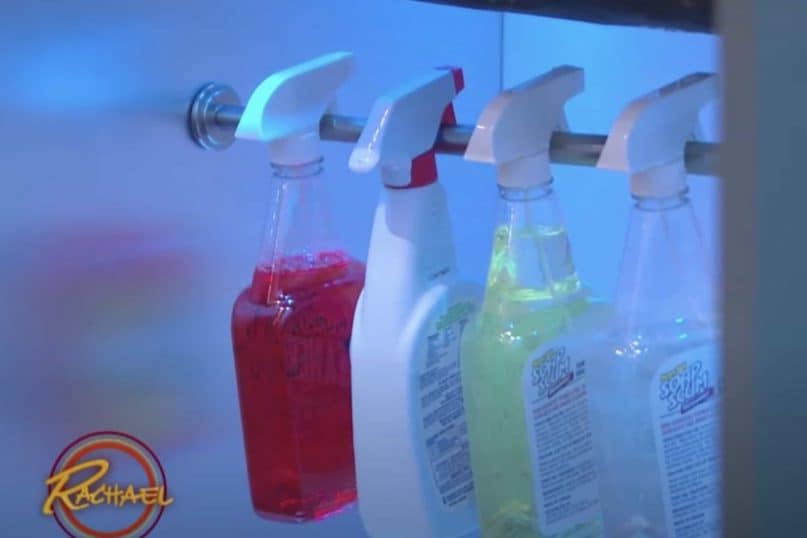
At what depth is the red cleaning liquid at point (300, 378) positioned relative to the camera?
2.21 ft

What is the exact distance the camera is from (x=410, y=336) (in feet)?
2.01

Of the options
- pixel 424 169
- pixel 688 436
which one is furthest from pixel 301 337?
pixel 688 436

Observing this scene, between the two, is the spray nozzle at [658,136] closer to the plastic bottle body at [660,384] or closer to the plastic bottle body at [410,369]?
the plastic bottle body at [660,384]

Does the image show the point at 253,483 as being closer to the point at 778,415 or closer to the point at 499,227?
the point at 499,227

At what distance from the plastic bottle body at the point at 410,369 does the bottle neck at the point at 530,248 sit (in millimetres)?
43

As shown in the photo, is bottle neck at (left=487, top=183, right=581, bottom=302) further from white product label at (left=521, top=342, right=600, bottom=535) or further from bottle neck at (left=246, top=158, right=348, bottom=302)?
bottle neck at (left=246, top=158, right=348, bottom=302)

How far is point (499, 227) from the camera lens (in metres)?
0.60

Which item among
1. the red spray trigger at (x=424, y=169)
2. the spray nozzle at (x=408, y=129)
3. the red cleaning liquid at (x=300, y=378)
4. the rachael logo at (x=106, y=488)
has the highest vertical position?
the spray nozzle at (x=408, y=129)

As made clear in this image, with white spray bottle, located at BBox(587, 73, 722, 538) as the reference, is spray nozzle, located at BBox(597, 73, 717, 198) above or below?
above

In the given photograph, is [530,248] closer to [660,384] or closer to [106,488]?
[660,384]

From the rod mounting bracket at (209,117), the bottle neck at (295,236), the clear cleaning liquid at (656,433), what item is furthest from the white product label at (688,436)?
the rod mounting bracket at (209,117)

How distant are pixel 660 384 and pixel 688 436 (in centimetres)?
3

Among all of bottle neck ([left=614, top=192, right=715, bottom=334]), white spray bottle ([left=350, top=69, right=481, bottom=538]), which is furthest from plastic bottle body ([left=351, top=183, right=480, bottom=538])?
bottle neck ([left=614, top=192, right=715, bottom=334])

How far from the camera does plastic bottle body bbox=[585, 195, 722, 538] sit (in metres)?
0.56
